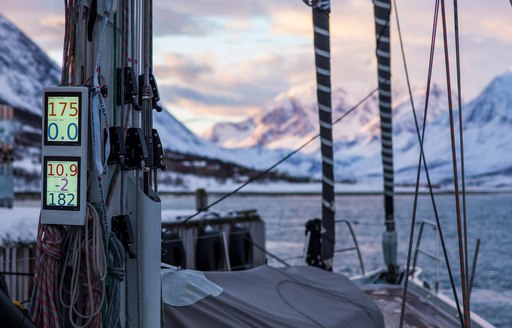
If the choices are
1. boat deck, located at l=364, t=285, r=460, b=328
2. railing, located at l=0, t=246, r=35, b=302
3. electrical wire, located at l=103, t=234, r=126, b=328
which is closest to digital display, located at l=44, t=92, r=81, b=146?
electrical wire, located at l=103, t=234, r=126, b=328

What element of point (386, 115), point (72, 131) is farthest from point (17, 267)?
point (72, 131)

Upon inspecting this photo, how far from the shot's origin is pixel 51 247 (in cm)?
391

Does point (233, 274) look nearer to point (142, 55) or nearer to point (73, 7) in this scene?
point (142, 55)

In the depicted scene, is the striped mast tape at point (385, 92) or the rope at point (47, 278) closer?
the rope at point (47, 278)

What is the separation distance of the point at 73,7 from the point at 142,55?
0.55m

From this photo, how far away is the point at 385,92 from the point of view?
10906 millimetres

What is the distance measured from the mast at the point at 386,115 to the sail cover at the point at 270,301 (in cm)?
485

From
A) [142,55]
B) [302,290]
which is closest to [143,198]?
[142,55]

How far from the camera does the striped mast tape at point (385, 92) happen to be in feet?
34.5

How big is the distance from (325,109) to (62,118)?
5.31m

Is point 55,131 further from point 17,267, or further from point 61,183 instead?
point 17,267

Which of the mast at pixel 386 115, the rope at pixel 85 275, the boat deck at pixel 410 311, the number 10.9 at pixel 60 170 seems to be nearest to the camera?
the number 10.9 at pixel 60 170

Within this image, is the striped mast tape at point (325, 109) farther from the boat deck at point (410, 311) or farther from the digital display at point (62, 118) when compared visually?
the digital display at point (62, 118)

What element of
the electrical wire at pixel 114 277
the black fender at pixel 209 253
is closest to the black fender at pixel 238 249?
the black fender at pixel 209 253
